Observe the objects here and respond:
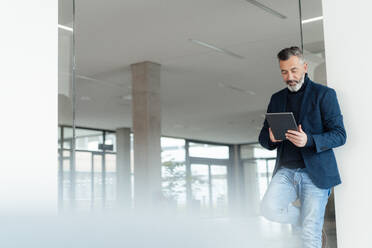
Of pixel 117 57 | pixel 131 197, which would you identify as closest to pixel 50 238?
pixel 131 197

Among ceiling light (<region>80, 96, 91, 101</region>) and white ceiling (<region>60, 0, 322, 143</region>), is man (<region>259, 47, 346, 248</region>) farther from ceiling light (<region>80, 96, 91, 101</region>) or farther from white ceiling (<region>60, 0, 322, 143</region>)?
ceiling light (<region>80, 96, 91, 101</region>)

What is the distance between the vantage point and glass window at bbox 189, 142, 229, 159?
9.80 meters

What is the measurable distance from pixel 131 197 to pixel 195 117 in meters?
3.10

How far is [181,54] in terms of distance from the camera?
7570 mm

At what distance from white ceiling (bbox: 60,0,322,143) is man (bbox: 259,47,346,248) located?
285 cm

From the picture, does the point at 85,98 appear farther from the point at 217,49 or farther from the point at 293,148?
the point at 293,148

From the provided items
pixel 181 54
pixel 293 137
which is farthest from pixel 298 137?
pixel 181 54

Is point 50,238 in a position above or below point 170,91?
below

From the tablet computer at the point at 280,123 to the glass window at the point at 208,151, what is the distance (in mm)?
6154

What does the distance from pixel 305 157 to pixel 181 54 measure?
4.73 meters

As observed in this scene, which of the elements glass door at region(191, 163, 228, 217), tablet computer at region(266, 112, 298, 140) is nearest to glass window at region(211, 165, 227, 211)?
glass door at region(191, 163, 228, 217)

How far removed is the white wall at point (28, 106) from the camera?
3.11m

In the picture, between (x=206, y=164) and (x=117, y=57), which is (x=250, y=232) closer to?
(x=206, y=164)

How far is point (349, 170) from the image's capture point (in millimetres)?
3264
